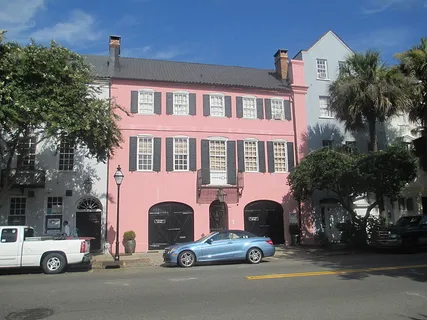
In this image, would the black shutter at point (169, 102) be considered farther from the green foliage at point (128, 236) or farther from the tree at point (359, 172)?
the tree at point (359, 172)

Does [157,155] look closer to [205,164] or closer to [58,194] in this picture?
[205,164]

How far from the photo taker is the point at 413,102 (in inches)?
808

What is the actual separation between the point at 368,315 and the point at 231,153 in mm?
16507

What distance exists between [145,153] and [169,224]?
4.22 meters

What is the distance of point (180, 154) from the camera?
22266 mm

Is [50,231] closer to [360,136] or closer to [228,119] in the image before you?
[228,119]

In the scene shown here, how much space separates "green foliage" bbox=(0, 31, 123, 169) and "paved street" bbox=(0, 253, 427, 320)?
588 centimetres

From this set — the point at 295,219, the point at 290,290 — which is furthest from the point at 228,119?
the point at 290,290

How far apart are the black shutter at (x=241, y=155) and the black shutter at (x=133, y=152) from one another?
6.01m

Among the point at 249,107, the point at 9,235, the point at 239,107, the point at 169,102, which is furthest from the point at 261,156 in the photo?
the point at 9,235

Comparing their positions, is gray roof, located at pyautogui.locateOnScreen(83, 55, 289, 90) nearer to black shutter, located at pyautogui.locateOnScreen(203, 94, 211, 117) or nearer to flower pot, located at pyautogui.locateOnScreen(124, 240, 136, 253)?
black shutter, located at pyautogui.locateOnScreen(203, 94, 211, 117)

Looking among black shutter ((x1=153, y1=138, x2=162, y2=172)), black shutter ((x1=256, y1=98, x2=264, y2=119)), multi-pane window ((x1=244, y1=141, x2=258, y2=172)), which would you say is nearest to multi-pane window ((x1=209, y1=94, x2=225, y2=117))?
black shutter ((x1=256, y1=98, x2=264, y2=119))

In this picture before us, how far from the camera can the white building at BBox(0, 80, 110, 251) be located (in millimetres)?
19953

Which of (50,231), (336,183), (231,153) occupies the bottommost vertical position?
(50,231)
